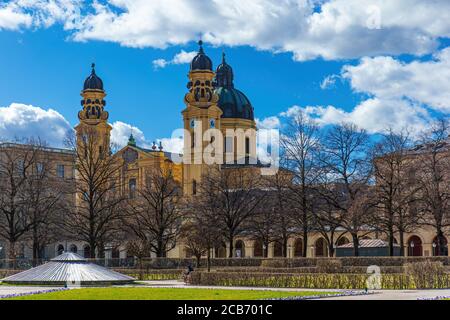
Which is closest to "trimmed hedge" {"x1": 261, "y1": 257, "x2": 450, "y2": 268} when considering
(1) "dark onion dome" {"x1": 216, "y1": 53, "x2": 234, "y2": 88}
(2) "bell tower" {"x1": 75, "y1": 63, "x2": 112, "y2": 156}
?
(2) "bell tower" {"x1": 75, "y1": 63, "x2": 112, "y2": 156}

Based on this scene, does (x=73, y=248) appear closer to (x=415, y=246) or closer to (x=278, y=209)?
(x=415, y=246)

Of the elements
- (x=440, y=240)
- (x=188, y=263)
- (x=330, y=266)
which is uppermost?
(x=440, y=240)

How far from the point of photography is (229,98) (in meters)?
127

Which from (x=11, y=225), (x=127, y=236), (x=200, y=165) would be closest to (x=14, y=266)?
(x=11, y=225)

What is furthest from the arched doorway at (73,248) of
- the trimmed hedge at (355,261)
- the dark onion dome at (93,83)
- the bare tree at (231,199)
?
the trimmed hedge at (355,261)

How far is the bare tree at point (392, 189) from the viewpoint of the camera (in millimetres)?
58406

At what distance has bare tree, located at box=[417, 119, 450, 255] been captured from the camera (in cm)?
5756

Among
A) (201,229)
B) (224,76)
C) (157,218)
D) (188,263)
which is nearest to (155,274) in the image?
(188,263)

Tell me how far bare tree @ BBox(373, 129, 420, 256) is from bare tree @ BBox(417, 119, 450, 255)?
89 cm

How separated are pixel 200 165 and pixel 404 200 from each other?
52.4 metres

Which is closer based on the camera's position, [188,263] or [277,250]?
[188,263]

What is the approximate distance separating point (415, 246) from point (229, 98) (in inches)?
1863

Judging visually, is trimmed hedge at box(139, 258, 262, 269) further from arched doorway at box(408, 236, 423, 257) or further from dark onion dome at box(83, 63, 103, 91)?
dark onion dome at box(83, 63, 103, 91)

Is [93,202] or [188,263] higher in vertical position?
[93,202]
